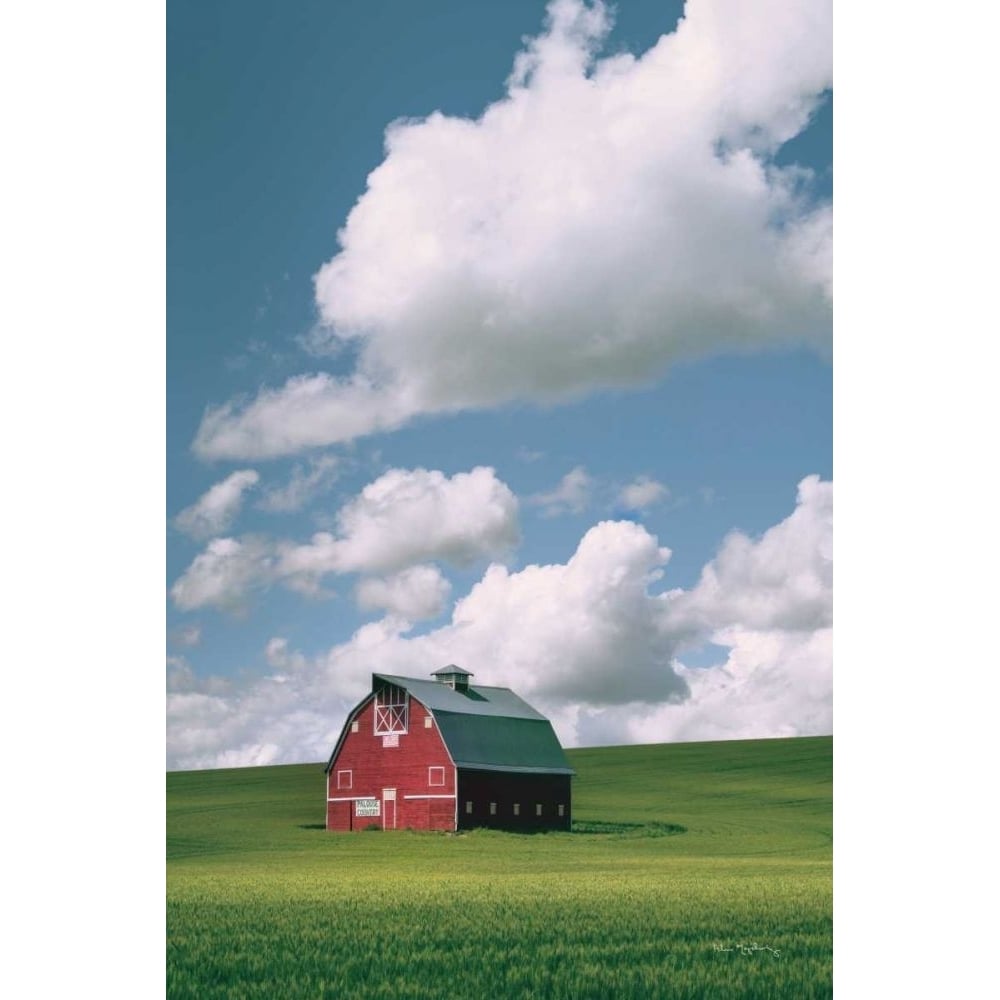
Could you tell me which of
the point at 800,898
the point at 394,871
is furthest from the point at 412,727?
the point at 800,898

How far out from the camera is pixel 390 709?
4019 cm

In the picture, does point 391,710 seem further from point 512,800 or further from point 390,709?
point 512,800

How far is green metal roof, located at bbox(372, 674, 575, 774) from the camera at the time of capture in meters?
39.1

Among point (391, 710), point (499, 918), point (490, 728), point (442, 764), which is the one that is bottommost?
point (442, 764)

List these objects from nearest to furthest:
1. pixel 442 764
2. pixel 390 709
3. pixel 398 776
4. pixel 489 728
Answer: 1. pixel 442 764
2. pixel 398 776
3. pixel 390 709
4. pixel 489 728

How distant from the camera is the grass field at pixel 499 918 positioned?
27.1ft

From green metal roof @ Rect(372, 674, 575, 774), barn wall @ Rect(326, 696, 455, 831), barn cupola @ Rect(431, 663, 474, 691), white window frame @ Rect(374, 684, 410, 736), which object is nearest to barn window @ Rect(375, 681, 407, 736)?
white window frame @ Rect(374, 684, 410, 736)

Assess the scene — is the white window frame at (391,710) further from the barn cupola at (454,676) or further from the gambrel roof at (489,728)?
the barn cupola at (454,676)

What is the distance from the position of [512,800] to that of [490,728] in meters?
2.25
